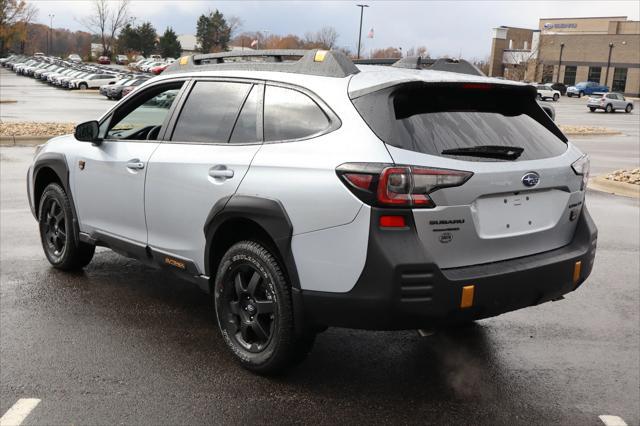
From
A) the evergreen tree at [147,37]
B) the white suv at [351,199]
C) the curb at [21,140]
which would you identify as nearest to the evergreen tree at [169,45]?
the evergreen tree at [147,37]

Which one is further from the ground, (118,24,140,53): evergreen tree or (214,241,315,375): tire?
(118,24,140,53): evergreen tree

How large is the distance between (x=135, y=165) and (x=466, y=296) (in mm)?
2617

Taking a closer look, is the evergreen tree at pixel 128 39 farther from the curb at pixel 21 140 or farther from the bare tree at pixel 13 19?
the curb at pixel 21 140

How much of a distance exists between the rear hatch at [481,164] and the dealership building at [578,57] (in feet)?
Answer: 249

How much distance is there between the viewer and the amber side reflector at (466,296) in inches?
134

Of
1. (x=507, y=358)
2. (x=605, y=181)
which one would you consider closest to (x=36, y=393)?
(x=507, y=358)

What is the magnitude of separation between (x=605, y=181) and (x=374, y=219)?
35.1ft

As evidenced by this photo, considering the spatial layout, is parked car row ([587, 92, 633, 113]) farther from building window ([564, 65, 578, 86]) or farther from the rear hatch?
the rear hatch

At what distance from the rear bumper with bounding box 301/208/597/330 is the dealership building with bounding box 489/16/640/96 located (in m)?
76.4

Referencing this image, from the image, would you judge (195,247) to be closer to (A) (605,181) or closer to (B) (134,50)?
(A) (605,181)

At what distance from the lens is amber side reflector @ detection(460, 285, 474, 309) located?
11.1 feet

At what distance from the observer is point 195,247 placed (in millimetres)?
4367

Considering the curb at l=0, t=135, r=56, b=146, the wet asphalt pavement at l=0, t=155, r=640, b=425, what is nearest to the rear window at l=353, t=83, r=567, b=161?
the wet asphalt pavement at l=0, t=155, r=640, b=425

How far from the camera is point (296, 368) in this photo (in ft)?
13.7
